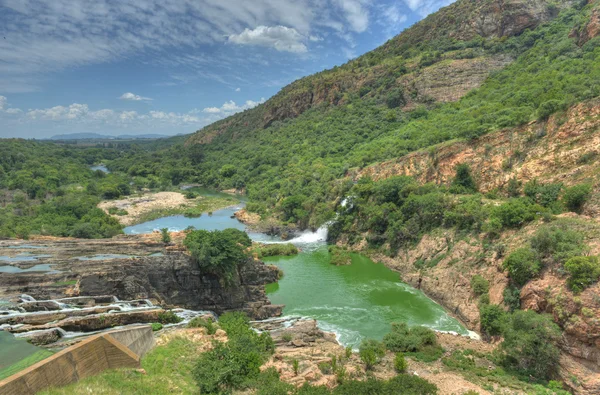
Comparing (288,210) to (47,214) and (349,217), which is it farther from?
(47,214)

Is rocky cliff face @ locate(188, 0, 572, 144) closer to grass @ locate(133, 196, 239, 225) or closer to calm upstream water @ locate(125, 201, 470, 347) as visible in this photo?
grass @ locate(133, 196, 239, 225)

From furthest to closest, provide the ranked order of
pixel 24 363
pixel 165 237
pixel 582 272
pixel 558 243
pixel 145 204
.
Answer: pixel 145 204, pixel 165 237, pixel 558 243, pixel 582 272, pixel 24 363

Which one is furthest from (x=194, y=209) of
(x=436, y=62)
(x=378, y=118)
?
(x=436, y=62)

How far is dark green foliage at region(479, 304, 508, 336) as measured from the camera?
17609 millimetres

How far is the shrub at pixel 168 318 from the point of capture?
15250 mm

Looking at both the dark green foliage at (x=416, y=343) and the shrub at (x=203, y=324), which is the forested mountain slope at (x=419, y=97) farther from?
the shrub at (x=203, y=324)

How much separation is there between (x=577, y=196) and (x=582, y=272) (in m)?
7.76

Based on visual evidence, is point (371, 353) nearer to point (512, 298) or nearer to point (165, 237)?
point (512, 298)

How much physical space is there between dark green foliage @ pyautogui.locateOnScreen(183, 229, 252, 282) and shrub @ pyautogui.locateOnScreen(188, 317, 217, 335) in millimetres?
4573

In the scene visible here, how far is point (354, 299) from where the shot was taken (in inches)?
937

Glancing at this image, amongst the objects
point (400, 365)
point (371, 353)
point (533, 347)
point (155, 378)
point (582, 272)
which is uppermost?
point (582, 272)

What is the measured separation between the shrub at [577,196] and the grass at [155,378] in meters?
23.2

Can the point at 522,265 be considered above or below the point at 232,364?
above

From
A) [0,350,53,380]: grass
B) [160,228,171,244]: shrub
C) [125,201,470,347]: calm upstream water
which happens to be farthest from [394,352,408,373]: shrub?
[160,228,171,244]: shrub
